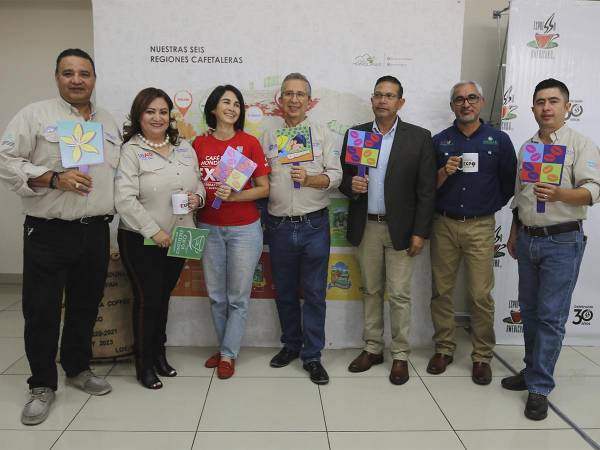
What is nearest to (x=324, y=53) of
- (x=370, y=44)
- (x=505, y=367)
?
(x=370, y=44)

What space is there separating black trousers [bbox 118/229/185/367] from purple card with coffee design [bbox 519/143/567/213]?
1981mm

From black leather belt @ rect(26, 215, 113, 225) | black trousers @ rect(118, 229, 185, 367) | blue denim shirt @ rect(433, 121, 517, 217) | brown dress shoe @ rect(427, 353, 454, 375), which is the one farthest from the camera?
brown dress shoe @ rect(427, 353, 454, 375)

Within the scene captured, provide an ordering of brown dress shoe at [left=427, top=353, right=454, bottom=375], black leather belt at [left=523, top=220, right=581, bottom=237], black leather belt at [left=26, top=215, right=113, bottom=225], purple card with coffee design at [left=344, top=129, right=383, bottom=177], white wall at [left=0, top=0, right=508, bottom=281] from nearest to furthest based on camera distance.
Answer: black leather belt at [left=26, top=215, right=113, bottom=225], black leather belt at [left=523, top=220, right=581, bottom=237], purple card with coffee design at [left=344, top=129, right=383, bottom=177], brown dress shoe at [left=427, top=353, right=454, bottom=375], white wall at [left=0, top=0, right=508, bottom=281]

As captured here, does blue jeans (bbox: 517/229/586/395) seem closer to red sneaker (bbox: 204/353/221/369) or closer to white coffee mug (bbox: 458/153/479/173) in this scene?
white coffee mug (bbox: 458/153/479/173)

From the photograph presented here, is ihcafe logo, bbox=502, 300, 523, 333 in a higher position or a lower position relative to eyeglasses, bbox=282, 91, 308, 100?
lower

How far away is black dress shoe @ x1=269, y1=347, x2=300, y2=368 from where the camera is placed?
3.06m

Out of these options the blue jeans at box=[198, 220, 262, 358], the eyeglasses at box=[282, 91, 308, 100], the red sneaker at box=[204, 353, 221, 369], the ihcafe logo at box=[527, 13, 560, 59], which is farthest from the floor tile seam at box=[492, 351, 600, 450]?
the ihcafe logo at box=[527, 13, 560, 59]

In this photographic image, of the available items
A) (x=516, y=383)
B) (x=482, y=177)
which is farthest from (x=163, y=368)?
(x=482, y=177)

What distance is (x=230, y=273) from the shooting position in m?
2.88

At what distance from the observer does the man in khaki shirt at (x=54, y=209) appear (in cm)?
228

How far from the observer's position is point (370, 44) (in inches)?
124

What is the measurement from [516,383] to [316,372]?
3.91 ft

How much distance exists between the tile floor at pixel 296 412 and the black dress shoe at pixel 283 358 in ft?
0.22

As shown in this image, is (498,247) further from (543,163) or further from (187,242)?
(187,242)
